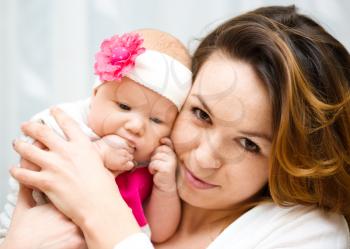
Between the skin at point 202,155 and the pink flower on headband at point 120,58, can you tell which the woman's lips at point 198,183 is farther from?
the pink flower on headband at point 120,58

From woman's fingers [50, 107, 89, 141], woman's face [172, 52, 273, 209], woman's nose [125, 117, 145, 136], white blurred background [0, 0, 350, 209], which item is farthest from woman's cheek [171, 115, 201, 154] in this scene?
white blurred background [0, 0, 350, 209]

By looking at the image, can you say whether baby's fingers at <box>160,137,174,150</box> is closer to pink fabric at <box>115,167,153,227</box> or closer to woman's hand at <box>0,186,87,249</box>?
pink fabric at <box>115,167,153,227</box>

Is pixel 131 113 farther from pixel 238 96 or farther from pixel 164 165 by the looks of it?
pixel 238 96

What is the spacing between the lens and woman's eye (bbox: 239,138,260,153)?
1.10 metres

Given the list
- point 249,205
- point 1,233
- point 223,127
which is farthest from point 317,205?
point 1,233

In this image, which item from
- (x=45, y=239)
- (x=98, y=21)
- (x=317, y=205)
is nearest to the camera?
(x=45, y=239)

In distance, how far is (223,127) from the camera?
1.07 meters

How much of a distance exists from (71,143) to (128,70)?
0.24 metres

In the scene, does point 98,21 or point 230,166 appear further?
point 98,21

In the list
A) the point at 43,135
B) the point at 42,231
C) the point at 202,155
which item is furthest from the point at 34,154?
the point at 202,155

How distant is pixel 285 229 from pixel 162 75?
1.62 ft

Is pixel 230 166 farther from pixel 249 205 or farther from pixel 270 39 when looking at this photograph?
pixel 270 39

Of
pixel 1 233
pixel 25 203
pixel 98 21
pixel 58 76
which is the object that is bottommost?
pixel 1 233

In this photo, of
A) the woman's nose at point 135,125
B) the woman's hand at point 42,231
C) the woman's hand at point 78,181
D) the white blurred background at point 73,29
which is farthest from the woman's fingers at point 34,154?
the white blurred background at point 73,29
